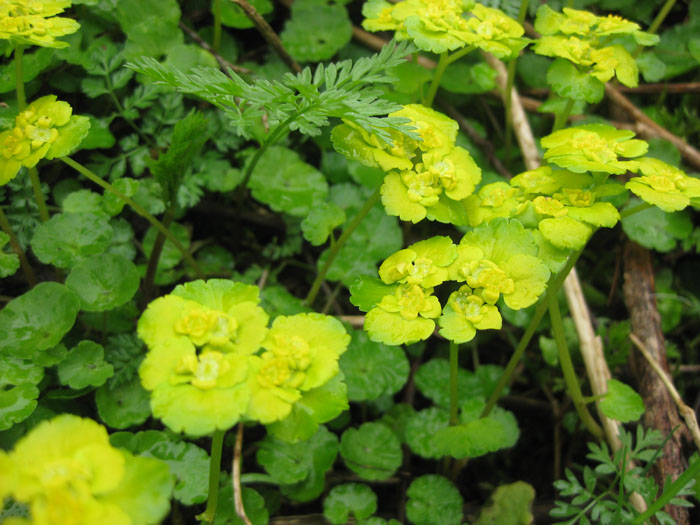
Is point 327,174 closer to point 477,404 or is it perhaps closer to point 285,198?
point 285,198

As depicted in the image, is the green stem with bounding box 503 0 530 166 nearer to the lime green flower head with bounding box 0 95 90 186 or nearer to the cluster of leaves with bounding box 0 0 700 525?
the cluster of leaves with bounding box 0 0 700 525

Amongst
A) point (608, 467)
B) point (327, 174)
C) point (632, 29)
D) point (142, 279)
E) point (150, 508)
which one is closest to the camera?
point (150, 508)

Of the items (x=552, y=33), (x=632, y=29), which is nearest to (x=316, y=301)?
(x=552, y=33)

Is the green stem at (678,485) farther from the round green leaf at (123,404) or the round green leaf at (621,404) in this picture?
the round green leaf at (123,404)

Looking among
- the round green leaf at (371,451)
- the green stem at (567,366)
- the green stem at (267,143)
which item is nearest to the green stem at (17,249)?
the green stem at (267,143)

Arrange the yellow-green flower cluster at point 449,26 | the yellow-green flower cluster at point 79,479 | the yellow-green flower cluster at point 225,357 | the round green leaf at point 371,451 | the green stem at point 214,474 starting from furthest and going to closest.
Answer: the round green leaf at point 371,451 → the yellow-green flower cluster at point 449,26 → the green stem at point 214,474 → the yellow-green flower cluster at point 225,357 → the yellow-green flower cluster at point 79,479

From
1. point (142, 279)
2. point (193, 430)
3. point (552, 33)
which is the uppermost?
point (552, 33)

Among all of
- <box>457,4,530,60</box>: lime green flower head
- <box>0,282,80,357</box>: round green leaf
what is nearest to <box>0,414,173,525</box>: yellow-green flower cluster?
<box>0,282,80,357</box>: round green leaf
